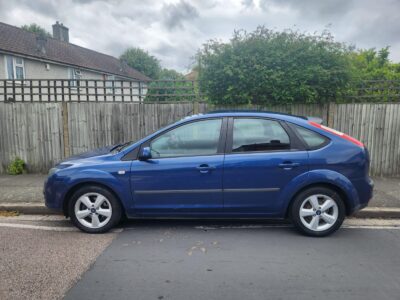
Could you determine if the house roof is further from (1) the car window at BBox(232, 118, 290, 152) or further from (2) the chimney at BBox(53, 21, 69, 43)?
(1) the car window at BBox(232, 118, 290, 152)

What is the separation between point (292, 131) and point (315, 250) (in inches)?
59.3

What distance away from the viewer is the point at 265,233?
4102 millimetres

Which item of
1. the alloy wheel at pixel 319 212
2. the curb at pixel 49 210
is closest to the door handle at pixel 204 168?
the alloy wheel at pixel 319 212

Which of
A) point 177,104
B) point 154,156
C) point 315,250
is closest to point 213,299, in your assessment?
point 315,250

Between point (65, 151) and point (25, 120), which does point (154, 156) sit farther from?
point (25, 120)

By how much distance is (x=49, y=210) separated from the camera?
16.4 feet

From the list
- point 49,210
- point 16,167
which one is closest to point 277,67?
point 49,210

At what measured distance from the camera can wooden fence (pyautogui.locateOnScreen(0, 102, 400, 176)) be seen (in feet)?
22.5

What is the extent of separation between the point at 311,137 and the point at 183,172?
5.74 ft

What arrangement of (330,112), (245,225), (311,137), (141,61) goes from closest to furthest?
1. (311,137)
2. (245,225)
3. (330,112)
4. (141,61)

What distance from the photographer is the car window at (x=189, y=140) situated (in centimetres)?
401

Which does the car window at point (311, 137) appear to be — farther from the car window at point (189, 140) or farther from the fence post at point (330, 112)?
the fence post at point (330, 112)

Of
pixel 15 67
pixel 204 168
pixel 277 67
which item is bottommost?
pixel 204 168

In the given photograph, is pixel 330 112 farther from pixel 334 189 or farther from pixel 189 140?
pixel 189 140
